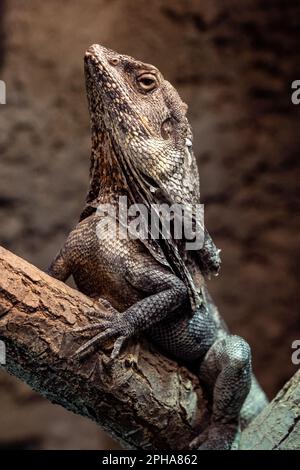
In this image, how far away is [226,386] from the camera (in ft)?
7.74

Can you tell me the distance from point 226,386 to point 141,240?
64 centimetres

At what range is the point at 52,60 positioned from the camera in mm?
3445

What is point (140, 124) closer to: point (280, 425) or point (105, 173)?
point (105, 173)

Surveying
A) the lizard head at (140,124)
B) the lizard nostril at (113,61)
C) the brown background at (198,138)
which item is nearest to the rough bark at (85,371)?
the lizard head at (140,124)

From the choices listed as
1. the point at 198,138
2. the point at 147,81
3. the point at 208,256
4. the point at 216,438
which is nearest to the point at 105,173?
the point at 147,81

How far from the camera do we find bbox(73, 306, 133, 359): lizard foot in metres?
2.02

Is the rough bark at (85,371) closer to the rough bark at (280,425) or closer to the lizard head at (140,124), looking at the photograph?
the rough bark at (280,425)

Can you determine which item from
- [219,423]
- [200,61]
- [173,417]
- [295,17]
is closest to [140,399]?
[173,417]

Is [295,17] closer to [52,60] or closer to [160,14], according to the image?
[160,14]

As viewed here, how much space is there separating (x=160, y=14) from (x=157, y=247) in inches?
69.3

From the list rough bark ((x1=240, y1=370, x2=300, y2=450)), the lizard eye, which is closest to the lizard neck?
the lizard eye

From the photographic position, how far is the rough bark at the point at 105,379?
6.43 ft
